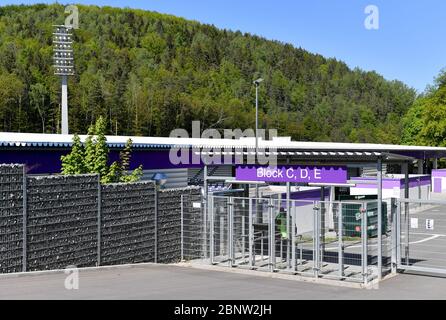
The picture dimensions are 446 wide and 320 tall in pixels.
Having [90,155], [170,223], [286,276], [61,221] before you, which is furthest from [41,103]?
[286,276]

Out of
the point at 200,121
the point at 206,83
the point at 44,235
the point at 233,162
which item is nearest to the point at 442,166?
the point at 200,121

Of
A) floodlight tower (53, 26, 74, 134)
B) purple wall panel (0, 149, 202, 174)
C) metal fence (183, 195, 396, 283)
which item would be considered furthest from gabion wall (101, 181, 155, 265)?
floodlight tower (53, 26, 74, 134)

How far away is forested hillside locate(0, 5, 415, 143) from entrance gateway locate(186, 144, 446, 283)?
82.3m

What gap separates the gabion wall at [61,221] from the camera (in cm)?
1191

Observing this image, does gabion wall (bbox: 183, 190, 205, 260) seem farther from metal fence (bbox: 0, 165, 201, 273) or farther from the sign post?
the sign post

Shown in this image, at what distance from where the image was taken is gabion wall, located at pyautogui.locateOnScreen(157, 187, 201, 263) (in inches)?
581

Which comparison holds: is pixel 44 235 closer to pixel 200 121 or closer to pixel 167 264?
pixel 167 264

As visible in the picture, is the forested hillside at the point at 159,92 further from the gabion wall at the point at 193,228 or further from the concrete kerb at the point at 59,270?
the concrete kerb at the point at 59,270

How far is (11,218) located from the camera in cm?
1147

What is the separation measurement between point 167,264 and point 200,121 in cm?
10962
